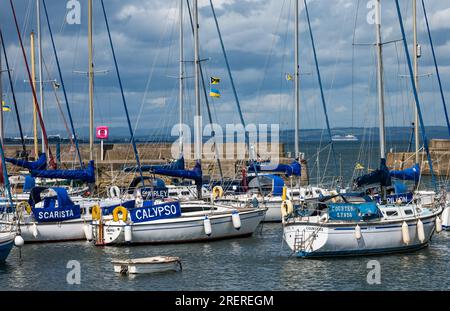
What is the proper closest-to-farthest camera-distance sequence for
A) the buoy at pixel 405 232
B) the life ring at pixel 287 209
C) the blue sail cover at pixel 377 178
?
the buoy at pixel 405 232
the life ring at pixel 287 209
the blue sail cover at pixel 377 178

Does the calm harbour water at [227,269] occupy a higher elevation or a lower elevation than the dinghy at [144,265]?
lower

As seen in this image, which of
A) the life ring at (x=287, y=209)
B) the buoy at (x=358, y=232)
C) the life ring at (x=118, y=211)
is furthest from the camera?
the life ring at (x=118, y=211)

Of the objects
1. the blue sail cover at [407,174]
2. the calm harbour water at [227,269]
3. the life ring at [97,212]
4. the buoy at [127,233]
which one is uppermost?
the blue sail cover at [407,174]

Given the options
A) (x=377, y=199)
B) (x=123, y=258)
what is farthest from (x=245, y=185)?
(x=123, y=258)

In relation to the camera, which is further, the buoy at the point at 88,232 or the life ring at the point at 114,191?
the life ring at the point at 114,191

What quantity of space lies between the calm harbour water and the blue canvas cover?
133 centimetres

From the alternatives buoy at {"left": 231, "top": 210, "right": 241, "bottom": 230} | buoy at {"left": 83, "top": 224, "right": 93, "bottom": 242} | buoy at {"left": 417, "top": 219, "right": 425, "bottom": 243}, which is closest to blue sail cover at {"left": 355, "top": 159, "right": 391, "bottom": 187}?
buoy at {"left": 417, "top": 219, "right": 425, "bottom": 243}

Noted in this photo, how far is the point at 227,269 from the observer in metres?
30.7

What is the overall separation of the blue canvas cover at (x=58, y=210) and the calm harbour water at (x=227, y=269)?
1.33m

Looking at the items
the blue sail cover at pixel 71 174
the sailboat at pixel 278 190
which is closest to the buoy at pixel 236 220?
the sailboat at pixel 278 190

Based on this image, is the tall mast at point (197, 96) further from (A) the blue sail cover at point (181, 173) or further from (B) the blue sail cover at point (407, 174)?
(B) the blue sail cover at point (407, 174)

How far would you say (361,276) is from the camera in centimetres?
2897

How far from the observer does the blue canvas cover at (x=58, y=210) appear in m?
37.0

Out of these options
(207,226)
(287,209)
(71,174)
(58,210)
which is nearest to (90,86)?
(71,174)
